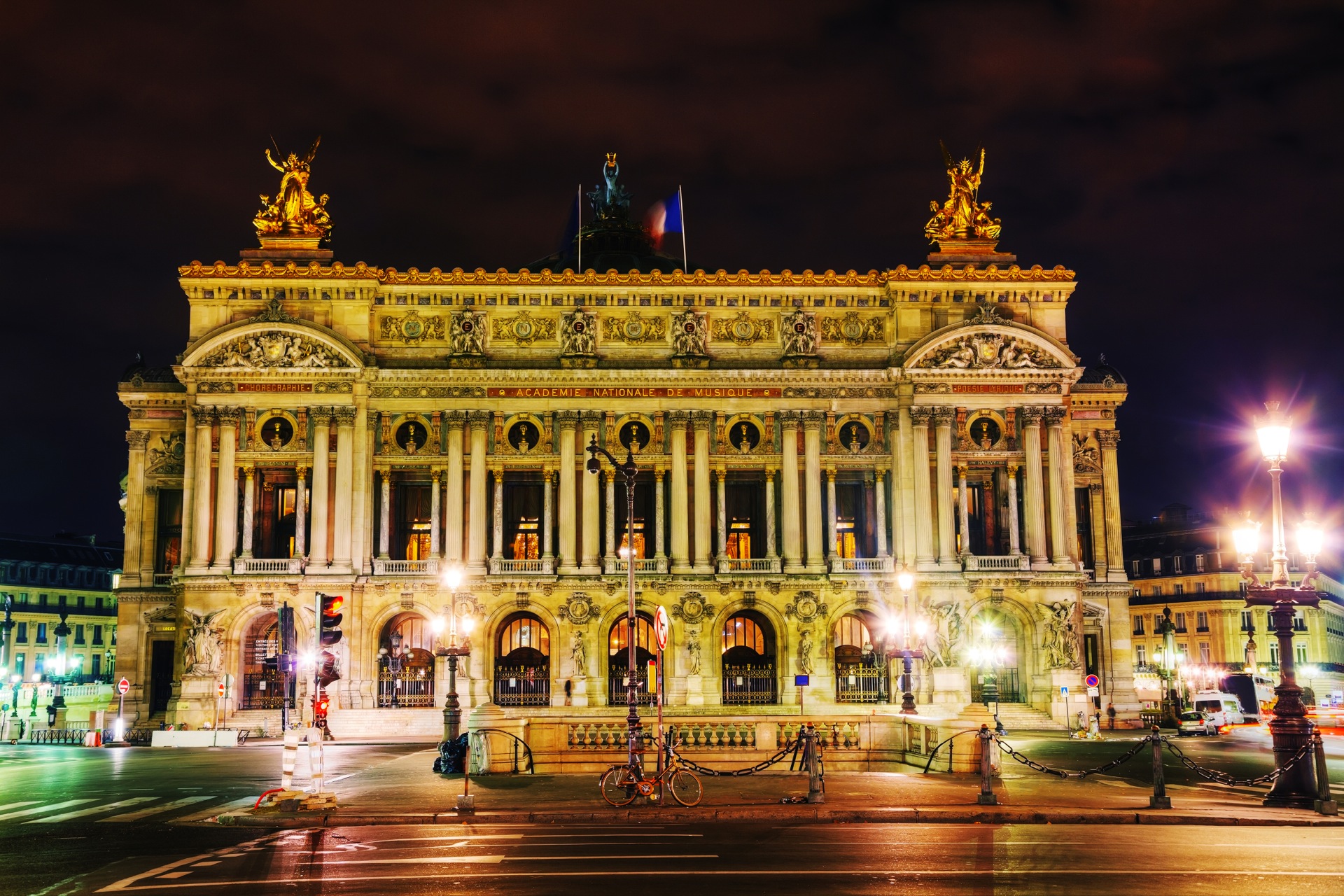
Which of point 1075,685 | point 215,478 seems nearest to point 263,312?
point 215,478

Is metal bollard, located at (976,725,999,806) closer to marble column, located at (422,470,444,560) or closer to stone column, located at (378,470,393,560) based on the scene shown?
marble column, located at (422,470,444,560)

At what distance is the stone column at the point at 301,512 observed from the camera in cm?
6272

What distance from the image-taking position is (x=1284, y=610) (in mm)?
28469

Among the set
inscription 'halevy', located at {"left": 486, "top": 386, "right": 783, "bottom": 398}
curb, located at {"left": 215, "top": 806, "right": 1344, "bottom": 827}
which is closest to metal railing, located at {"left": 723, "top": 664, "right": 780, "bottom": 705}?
inscription 'halevy', located at {"left": 486, "top": 386, "right": 783, "bottom": 398}

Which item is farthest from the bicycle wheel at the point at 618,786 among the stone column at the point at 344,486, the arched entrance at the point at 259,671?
the stone column at the point at 344,486

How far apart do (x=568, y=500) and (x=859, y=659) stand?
15868 millimetres

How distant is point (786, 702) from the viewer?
6200 centimetres

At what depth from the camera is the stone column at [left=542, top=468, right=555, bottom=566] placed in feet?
208

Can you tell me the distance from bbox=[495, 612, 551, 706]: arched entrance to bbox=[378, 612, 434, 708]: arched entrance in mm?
3220

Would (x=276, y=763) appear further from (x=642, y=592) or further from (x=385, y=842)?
(x=642, y=592)

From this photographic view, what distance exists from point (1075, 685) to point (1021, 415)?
13.2m

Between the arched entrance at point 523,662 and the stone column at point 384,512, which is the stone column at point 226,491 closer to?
the stone column at point 384,512

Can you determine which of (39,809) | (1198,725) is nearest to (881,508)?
(1198,725)

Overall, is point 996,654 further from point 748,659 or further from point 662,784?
point 662,784
